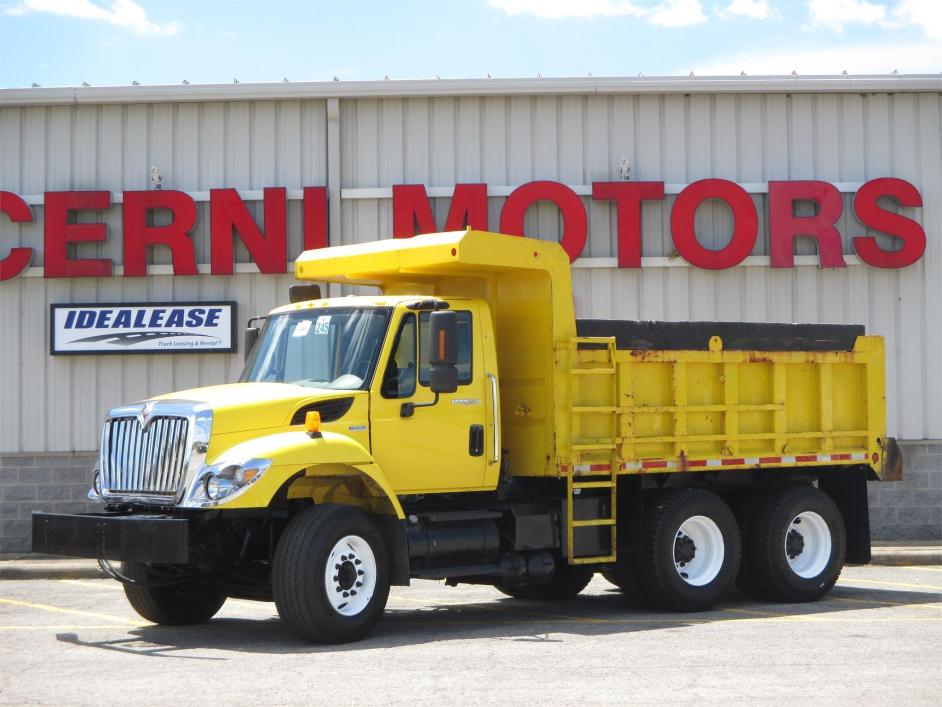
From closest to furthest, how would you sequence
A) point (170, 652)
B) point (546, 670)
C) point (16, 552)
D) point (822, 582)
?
point (546, 670), point (170, 652), point (822, 582), point (16, 552)

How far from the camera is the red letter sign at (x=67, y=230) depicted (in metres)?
19.5

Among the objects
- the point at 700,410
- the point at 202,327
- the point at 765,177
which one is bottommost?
the point at 700,410

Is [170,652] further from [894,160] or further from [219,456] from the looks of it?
[894,160]

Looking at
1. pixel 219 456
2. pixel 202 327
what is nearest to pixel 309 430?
pixel 219 456

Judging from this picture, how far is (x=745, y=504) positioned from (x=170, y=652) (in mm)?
6205

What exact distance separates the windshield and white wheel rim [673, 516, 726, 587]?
3.55 meters

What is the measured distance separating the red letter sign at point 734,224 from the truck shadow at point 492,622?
19.8 feet

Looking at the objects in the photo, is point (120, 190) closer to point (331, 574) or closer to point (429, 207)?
point (429, 207)

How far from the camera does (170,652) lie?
34.1 ft

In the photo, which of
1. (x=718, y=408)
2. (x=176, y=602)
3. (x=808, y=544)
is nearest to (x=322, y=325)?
(x=176, y=602)

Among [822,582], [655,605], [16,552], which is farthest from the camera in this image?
[16,552]

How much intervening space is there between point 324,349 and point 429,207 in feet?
26.2

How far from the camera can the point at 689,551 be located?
13203 millimetres

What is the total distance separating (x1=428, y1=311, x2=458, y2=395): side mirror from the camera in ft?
37.0
